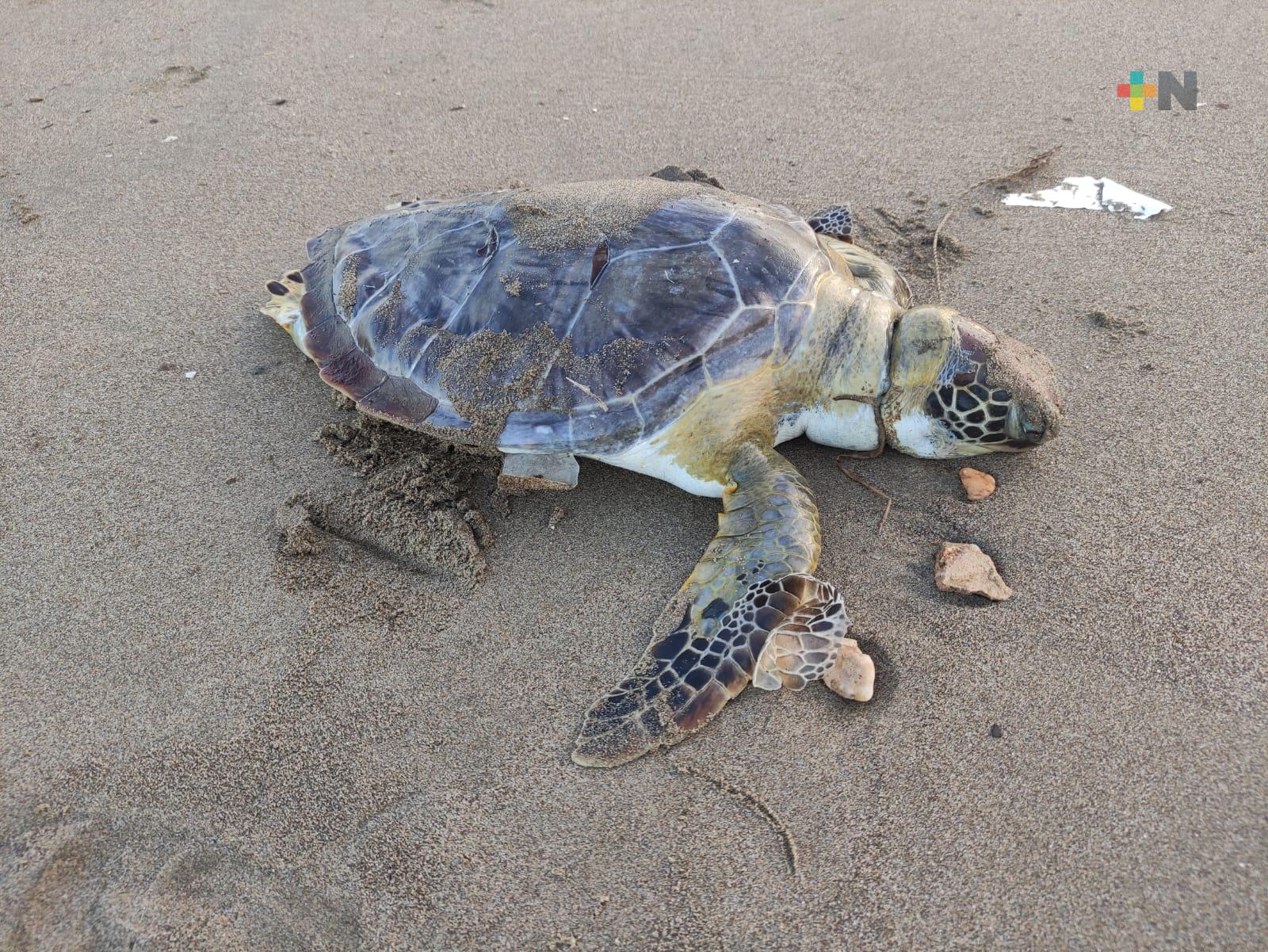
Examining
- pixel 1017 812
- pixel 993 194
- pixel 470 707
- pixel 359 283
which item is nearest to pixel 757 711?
pixel 1017 812

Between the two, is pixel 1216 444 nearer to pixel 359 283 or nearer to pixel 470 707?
pixel 470 707

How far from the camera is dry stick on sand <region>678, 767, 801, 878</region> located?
149 cm

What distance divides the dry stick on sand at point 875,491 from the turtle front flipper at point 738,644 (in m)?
0.23

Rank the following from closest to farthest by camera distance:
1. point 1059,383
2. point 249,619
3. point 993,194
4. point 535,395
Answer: point 249,619, point 535,395, point 1059,383, point 993,194

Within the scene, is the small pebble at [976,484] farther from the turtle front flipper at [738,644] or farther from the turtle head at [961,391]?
the turtle front flipper at [738,644]

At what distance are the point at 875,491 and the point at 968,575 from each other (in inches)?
14.4

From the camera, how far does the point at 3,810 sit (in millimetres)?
1569

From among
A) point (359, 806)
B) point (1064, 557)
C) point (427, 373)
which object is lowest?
point (359, 806)

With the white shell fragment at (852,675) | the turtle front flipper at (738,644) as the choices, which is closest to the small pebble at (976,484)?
the turtle front flipper at (738,644)

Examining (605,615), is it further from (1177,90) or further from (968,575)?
(1177,90)

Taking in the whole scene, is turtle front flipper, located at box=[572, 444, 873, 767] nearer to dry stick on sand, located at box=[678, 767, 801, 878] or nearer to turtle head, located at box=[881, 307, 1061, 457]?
dry stick on sand, located at box=[678, 767, 801, 878]

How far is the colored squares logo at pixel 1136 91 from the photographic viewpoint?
3502 mm

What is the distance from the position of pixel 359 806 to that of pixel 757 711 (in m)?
0.84

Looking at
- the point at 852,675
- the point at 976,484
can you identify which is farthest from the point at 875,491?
the point at 852,675
